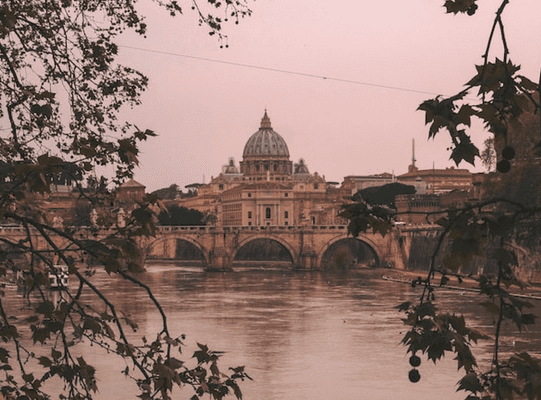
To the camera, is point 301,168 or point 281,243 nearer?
point 281,243

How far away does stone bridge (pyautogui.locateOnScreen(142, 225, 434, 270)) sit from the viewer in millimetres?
72312

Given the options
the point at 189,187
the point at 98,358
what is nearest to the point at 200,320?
the point at 98,358

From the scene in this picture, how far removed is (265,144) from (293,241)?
93171 mm

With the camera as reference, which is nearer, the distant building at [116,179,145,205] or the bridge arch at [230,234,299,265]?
the distant building at [116,179,145,205]

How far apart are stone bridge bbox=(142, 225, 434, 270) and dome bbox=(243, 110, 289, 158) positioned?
9094cm

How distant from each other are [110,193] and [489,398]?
10.6 ft

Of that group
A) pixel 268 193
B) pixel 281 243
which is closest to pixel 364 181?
pixel 268 193

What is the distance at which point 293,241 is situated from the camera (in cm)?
7388

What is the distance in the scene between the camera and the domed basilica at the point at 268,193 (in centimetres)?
13175

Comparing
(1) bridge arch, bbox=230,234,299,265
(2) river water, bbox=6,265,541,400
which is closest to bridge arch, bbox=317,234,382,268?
(1) bridge arch, bbox=230,234,299,265

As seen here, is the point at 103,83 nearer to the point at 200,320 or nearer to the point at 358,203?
the point at 358,203

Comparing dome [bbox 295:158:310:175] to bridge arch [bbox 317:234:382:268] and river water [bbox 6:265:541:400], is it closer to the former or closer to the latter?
bridge arch [bbox 317:234:382:268]

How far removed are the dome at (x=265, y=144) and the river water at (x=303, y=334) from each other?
351 feet

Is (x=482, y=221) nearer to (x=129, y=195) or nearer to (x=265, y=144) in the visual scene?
(x=129, y=195)
